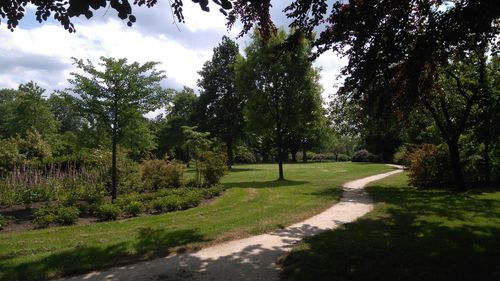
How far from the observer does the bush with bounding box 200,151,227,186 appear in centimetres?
1766

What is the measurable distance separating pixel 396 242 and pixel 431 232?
1436mm

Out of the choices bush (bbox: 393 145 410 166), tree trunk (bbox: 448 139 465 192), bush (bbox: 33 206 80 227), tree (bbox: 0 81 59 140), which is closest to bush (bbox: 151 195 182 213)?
bush (bbox: 33 206 80 227)

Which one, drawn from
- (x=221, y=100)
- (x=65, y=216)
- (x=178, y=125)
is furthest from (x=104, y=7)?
(x=178, y=125)

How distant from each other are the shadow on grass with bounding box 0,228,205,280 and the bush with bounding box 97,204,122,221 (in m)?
2.19

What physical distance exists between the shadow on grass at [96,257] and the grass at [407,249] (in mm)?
2433

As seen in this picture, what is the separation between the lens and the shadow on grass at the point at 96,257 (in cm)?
651

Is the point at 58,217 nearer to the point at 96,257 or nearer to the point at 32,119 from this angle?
the point at 96,257

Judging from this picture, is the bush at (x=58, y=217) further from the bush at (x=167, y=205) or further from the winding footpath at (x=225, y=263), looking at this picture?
the winding footpath at (x=225, y=263)

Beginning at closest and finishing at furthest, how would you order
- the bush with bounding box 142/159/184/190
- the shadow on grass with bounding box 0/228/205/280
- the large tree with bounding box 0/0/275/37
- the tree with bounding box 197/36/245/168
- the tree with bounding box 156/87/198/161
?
the large tree with bounding box 0/0/275/37
the shadow on grass with bounding box 0/228/205/280
the bush with bounding box 142/159/184/190
the tree with bounding box 197/36/245/168
the tree with bounding box 156/87/198/161

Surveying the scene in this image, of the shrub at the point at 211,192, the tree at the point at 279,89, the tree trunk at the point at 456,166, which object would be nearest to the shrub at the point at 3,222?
the shrub at the point at 211,192

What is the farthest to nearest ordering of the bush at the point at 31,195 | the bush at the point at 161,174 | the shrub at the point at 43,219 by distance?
the bush at the point at 161,174 → the bush at the point at 31,195 → the shrub at the point at 43,219

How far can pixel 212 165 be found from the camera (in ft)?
57.9

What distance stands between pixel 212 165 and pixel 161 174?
2097 mm

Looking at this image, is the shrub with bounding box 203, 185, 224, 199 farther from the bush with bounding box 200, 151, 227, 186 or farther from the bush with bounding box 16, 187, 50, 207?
the bush with bounding box 16, 187, 50, 207
